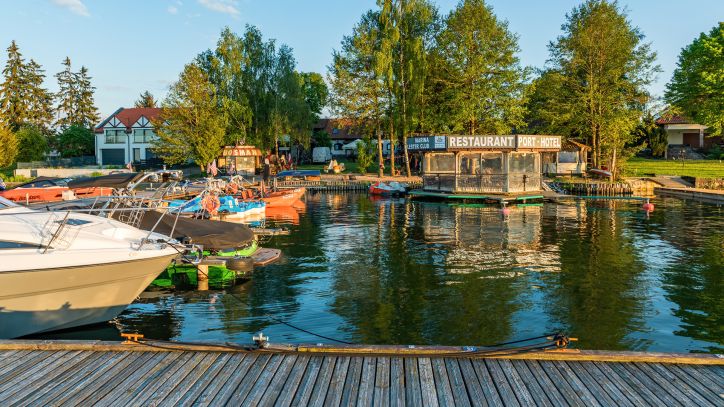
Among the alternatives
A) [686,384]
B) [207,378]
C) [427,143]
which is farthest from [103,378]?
[427,143]

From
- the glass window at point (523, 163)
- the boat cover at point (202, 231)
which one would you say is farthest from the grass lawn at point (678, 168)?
the boat cover at point (202, 231)

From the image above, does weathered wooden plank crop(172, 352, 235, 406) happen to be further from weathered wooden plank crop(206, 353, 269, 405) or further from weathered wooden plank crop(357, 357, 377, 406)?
weathered wooden plank crop(357, 357, 377, 406)

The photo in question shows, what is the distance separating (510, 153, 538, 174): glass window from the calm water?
14.6 meters

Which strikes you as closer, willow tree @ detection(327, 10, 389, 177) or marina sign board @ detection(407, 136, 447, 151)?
marina sign board @ detection(407, 136, 447, 151)

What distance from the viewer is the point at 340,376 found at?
27.1ft

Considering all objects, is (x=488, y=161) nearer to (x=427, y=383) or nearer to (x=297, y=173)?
(x=297, y=173)

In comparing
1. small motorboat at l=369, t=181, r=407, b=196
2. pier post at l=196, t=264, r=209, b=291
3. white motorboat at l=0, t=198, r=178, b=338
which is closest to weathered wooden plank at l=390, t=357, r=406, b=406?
white motorboat at l=0, t=198, r=178, b=338

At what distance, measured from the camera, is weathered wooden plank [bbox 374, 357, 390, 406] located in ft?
24.6

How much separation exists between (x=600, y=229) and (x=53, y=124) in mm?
111452

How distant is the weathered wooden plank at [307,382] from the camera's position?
7.46 meters

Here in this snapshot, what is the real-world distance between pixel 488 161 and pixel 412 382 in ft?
134

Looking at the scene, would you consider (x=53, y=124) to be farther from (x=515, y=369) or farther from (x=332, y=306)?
(x=515, y=369)

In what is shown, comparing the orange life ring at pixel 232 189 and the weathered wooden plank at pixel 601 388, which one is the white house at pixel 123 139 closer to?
the orange life ring at pixel 232 189

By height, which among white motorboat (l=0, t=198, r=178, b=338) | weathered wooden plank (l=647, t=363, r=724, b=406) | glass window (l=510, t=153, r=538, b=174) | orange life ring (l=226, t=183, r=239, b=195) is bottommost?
weathered wooden plank (l=647, t=363, r=724, b=406)
